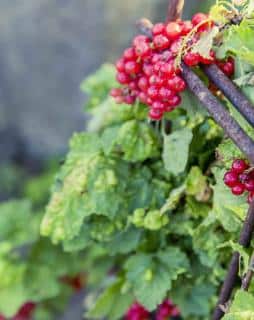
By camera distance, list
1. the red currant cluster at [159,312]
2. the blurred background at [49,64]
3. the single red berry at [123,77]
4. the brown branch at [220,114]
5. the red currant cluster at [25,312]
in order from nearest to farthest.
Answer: the brown branch at [220,114] → the single red berry at [123,77] → the red currant cluster at [159,312] → the red currant cluster at [25,312] → the blurred background at [49,64]

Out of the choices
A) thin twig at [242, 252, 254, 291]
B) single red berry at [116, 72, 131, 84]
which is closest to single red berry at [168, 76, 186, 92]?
single red berry at [116, 72, 131, 84]

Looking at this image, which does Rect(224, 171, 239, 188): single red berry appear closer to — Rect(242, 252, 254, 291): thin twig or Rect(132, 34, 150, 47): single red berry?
Rect(242, 252, 254, 291): thin twig

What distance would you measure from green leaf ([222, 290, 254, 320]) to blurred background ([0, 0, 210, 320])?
1.59 meters

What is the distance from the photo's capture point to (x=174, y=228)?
37.8 inches

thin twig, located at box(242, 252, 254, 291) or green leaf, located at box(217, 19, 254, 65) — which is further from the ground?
green leaf, located at box(217, 19, 254, 65)

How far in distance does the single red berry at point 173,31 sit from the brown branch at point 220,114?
53mm

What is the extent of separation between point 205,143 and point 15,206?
68cm

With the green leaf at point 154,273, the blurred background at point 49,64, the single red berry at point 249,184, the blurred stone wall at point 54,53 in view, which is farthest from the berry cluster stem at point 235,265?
the blurred stone wall at point 54,53

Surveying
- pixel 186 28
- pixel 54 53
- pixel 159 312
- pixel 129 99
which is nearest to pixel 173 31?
pixel 186 28

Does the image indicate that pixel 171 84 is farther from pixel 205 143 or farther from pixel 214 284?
pixel 214 284

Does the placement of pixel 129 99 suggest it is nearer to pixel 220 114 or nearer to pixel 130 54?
pixel 130 54

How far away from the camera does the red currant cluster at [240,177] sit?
72 centimetres

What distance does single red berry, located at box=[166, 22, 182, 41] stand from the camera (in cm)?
81

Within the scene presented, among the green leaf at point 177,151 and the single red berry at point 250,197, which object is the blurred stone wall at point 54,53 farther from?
the single red berry at point 250,197
